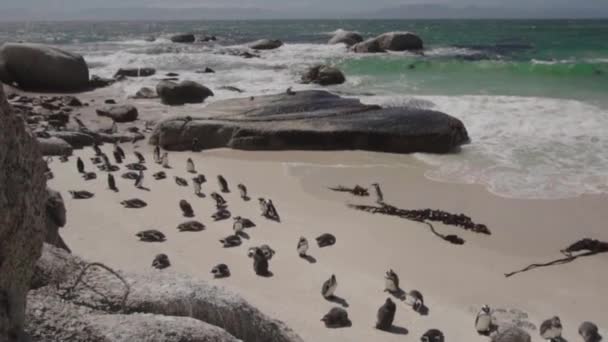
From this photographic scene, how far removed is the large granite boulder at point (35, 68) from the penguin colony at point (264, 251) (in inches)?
498

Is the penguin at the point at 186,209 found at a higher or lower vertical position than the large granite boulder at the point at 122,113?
higher

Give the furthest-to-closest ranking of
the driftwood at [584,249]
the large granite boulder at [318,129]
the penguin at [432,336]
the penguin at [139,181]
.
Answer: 1. the large granite boulder at [318,129]
2. the penguin at [139,181]
3. the driftwood at [584,249]
4. the penguin at [432,336]

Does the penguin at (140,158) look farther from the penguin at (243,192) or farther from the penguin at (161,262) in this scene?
the penguin at (161,262)

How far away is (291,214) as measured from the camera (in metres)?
9.20

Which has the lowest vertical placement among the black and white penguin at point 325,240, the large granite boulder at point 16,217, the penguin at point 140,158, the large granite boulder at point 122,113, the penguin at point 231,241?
the large granite boulder at point 122,113

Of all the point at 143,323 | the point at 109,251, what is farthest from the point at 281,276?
the point at 143,323

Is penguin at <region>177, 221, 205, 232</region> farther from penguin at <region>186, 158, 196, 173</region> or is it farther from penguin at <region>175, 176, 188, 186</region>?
penguin at <region>186, 158, 196, 173</region>

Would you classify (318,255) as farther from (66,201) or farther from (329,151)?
(329,151)

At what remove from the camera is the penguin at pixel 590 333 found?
18.4ft

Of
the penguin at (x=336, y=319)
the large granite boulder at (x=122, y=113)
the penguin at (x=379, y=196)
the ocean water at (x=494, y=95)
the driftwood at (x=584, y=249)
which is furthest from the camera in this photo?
the large granite boulder at (x=122, y=113)

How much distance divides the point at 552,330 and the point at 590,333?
1.23ft

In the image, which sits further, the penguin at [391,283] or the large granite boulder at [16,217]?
the penguin at [391,283]

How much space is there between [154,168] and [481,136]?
7839 mm

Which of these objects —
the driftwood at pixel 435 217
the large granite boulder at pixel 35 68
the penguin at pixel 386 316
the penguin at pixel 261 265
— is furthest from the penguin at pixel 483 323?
the large granite boulder at pixel 35 68
